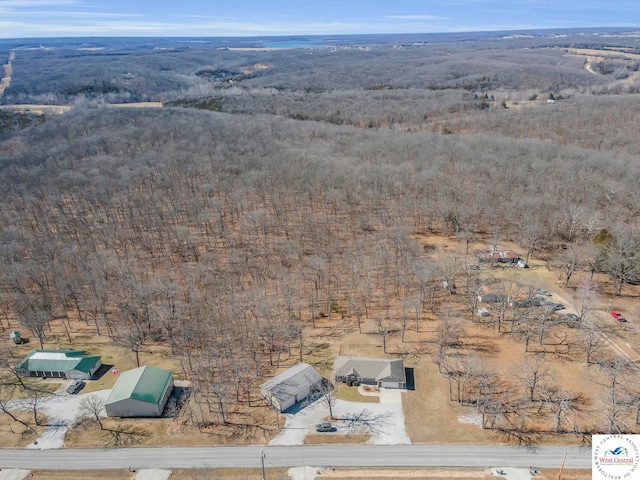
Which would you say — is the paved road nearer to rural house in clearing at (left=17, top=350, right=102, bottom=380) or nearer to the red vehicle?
rural house in clearing at (left=17, top=350, right=102, bottom=380)

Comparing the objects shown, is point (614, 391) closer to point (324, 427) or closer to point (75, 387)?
point (324, 427)

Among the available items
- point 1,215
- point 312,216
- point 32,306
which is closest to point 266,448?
point 32,306

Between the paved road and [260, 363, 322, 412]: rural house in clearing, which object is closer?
the paved road

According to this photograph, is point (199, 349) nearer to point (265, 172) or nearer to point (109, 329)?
point (109, 329)

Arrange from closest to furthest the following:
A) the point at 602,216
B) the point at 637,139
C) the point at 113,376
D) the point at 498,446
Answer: the point at 498,446 < the point at 113,376 < the point at 602,216 < the point at 637,139

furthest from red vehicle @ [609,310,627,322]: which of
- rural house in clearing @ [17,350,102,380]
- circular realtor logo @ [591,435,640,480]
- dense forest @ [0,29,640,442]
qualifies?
rural house in clearing @ [17,350,102,380]

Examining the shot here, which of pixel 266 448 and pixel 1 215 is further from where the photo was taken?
pixel 1 215
